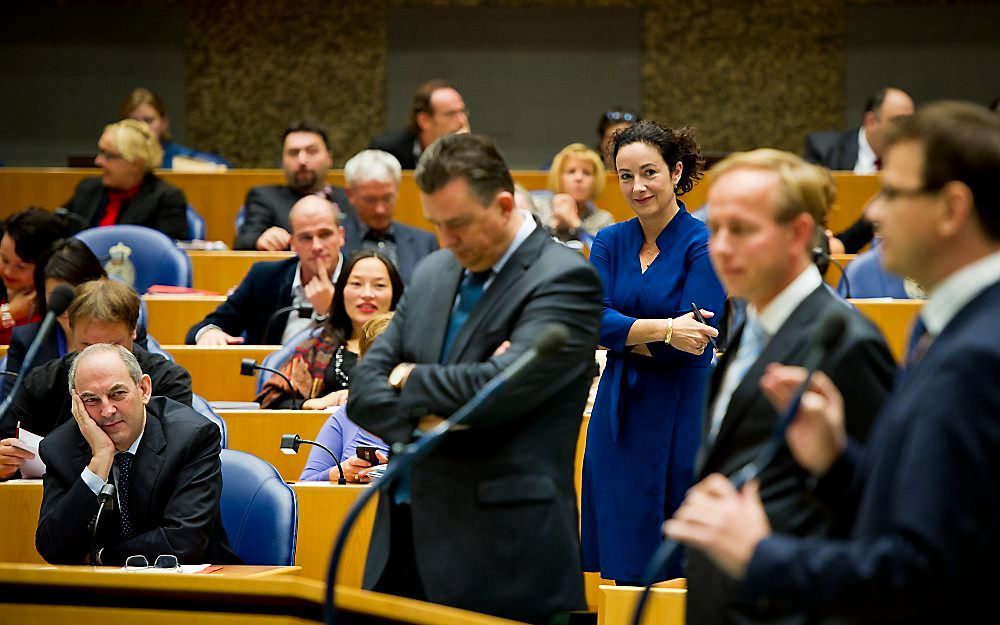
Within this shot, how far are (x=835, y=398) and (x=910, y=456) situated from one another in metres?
0.16

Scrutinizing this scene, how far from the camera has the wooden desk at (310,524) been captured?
331 centimetres

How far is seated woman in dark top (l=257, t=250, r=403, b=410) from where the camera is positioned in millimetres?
4121

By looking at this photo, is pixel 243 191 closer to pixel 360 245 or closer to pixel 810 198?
pixel 360 245

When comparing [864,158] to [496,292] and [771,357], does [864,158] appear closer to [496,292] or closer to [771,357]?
[496,292]

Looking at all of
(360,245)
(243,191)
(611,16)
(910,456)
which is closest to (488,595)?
(910,456)

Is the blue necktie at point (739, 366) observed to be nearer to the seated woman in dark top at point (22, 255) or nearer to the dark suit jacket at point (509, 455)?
the dark suit jacket at point (509, 455)

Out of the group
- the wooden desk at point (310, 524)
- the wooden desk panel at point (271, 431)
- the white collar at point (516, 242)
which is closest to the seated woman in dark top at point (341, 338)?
the wooden desk panel at point (271, 431)

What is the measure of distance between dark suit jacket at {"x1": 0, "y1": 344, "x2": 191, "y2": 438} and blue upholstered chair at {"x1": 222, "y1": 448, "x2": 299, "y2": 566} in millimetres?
395

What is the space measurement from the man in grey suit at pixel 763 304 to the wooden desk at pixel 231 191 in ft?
14.3

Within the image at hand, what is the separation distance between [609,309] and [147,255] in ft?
8.91

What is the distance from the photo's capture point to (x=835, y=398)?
1538mm

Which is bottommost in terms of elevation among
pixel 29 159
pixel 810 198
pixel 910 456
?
pixel 910 456

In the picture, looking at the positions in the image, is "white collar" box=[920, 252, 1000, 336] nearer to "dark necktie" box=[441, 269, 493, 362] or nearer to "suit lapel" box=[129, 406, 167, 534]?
"dark necktie" box=[441, 269, 493, 362]

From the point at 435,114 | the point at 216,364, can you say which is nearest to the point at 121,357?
the point at 216,364
